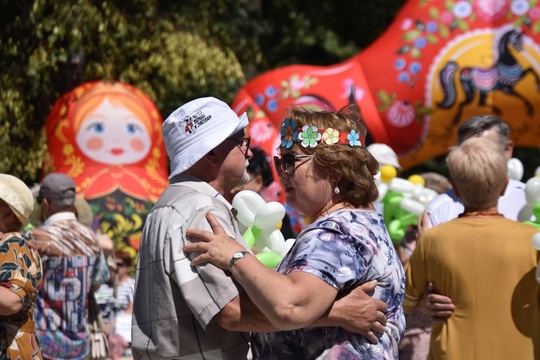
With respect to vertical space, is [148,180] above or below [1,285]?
below

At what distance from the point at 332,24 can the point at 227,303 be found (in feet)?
39.6

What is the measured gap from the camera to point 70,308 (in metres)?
4.80

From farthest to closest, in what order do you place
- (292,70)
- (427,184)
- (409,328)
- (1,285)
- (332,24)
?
1. (332,24)
2. (292,70)
3. (427,184)
4. (409,328)
5. (1,285)

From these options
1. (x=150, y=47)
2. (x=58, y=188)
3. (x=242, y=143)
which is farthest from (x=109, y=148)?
(x=242, y=143)

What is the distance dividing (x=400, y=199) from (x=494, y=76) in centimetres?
194

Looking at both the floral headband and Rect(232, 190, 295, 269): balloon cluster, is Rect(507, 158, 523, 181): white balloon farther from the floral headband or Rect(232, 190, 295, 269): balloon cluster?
the floral headband

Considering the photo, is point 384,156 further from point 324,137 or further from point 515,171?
point 324,137

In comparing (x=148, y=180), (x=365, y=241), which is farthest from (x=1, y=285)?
(x=148, y=180)

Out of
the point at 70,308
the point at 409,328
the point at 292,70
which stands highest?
the point at 292,70

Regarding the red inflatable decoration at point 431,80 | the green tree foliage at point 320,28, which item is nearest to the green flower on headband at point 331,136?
the red inflatable decoration at point 431,80

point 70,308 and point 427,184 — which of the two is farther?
point 427,184

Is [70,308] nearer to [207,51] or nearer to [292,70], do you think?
[292,70]

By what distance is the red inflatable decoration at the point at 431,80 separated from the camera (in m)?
6.75

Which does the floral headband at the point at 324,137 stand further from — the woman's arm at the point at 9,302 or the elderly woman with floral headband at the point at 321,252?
the woman's arm at the point at 9,302
